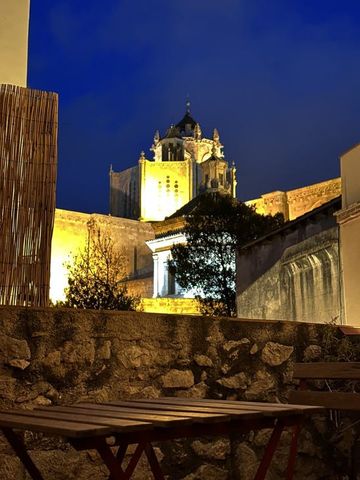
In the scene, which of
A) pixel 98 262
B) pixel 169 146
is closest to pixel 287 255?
pixel 98 262

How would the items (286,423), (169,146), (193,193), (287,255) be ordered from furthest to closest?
(169,146)
(193,193)
(287,255)
(286,423)

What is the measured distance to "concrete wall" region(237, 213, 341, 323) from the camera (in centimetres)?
1209

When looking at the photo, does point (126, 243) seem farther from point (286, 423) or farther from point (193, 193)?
point (286, 423)

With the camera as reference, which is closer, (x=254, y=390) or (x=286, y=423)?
(x=286, y=423)

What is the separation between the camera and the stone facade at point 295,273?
12102 mm

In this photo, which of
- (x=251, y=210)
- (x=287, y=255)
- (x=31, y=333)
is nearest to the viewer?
(x=31, y=333)

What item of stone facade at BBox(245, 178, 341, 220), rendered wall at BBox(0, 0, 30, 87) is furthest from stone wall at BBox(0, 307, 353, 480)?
stone facade at BBox(245, 178, 341, 220)

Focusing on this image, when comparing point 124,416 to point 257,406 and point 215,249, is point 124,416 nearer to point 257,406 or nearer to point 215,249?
point 257,406

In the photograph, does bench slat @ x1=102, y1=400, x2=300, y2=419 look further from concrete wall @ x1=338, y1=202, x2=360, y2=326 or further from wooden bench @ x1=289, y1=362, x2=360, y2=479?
concrete wall @ x1=338, y1=202, x2=360, y2=326

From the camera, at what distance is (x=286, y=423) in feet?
9.34

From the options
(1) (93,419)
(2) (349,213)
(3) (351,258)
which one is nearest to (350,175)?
(2) (349,213)

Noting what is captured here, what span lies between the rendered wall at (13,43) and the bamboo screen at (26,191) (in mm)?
1669

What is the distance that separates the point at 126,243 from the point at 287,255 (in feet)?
125

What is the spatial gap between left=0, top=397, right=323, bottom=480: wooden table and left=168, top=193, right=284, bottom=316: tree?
24.3m
